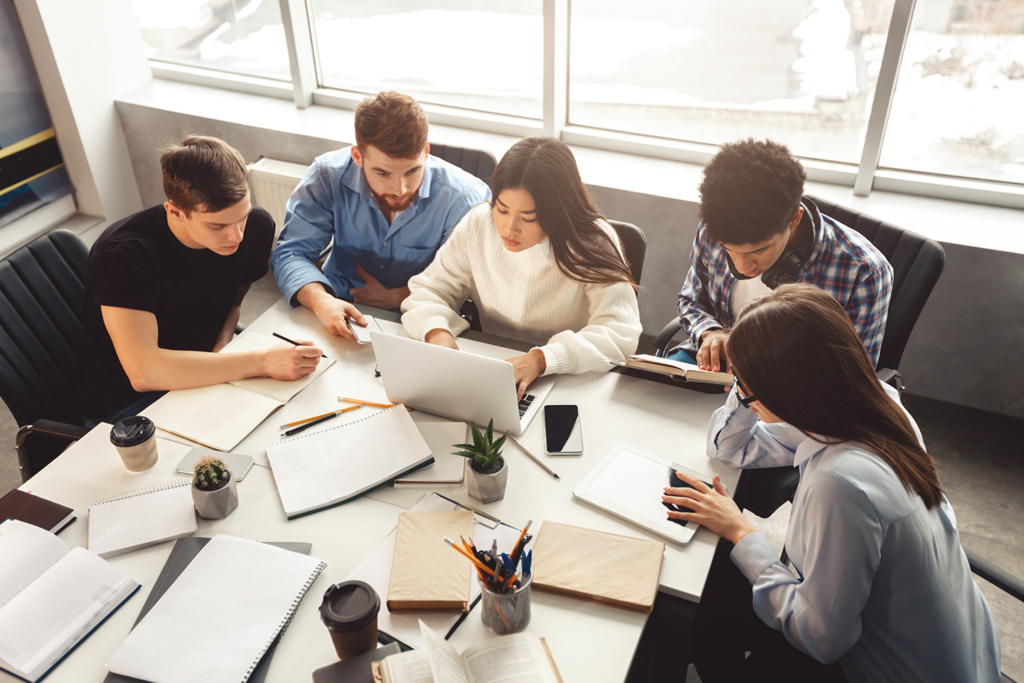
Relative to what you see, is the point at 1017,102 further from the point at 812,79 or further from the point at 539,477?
the point at 539,477

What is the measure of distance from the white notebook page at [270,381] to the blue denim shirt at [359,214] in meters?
0.40

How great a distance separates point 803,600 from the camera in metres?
1.26

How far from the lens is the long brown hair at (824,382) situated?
1.22 meters

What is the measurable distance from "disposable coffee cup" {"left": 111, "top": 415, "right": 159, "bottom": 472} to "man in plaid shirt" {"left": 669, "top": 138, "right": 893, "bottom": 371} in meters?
1.41

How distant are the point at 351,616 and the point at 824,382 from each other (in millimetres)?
876

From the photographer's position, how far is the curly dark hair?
5.74ft

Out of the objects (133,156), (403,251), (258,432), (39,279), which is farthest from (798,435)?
(133,156)

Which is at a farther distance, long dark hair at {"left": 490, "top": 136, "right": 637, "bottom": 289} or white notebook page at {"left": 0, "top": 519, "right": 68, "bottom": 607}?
long dark hair at {"left": 490, "top": 136, "right": 637, "bottom": 289}

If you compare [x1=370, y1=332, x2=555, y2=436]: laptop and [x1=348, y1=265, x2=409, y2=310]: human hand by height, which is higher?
[x1=370, y1=332, x2=555, y2=436]: laptop

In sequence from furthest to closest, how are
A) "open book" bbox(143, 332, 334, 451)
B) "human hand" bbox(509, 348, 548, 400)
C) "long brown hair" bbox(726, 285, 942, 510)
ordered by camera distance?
"human hand" bbox(509, 348, 548, 400) < "open book" bbox(143, 332, 334, 451) < "long brown hair" bbox(726, 285, 942, 510)

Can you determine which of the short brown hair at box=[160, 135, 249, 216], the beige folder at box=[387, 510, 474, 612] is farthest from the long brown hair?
the short brown hair at box=[160, 135, 249, 216]

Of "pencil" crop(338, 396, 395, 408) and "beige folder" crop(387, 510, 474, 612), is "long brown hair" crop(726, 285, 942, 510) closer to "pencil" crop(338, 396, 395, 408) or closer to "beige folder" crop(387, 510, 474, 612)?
"beige folder" crop(387, 510, 474, 612)

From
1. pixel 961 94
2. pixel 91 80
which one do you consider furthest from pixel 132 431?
pixel 961 94

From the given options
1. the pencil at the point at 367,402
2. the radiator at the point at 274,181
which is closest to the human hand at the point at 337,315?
the pencil at the point at 367,402
